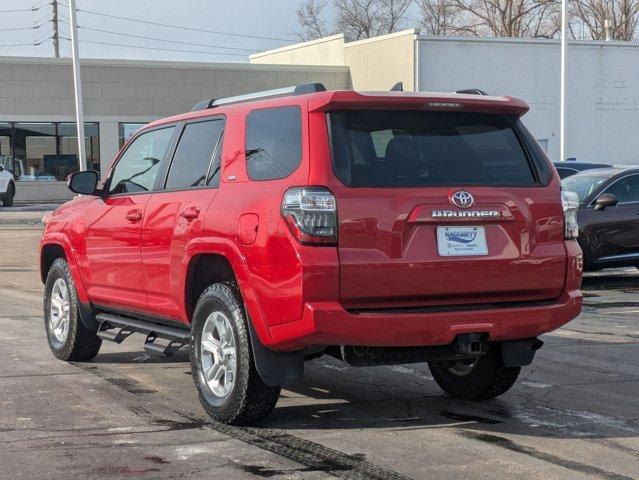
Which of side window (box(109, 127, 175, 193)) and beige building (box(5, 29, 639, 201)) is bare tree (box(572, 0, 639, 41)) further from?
side window (box(109, 127, 175, 193))

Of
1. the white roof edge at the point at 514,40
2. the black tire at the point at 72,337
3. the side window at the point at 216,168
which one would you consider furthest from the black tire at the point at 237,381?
the white roof edge at the point at 514,40

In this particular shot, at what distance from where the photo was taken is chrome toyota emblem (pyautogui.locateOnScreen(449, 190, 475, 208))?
603 centimetres

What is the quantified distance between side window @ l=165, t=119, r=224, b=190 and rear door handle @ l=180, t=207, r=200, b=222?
0.20 m

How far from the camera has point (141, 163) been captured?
26.2 feet

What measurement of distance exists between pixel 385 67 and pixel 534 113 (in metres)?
5.77

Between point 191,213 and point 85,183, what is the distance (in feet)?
5.69

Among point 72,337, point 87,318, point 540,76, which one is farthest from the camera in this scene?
point 540,76

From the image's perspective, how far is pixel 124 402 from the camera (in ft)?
23.6

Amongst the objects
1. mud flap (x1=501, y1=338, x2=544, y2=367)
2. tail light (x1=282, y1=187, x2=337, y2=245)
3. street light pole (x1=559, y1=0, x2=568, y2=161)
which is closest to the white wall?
street light pole (x1=559, y1=0, x2=568, y2=161)

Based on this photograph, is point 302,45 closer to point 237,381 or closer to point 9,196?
point 9,196

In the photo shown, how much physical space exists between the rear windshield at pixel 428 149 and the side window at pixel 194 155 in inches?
47.5

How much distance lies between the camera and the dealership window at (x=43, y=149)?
4222cm

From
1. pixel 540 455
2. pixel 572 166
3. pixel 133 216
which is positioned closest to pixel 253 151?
pixel 133 216

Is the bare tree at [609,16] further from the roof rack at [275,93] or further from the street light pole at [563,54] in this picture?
the roof rack at [275,93]
